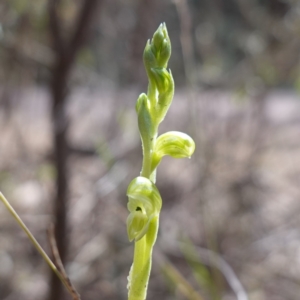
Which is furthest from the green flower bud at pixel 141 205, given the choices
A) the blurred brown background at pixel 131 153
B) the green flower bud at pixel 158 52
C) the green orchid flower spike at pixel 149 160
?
the blurred brown background at pixel 131 153

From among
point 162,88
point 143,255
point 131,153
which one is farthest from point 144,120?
point 131,153

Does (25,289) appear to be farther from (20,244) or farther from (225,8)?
(225,8)

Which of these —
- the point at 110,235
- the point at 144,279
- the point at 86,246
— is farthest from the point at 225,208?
the point at 144,279

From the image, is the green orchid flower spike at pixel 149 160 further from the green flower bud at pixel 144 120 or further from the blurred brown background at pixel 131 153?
the blurred brown background at pixel 131 153

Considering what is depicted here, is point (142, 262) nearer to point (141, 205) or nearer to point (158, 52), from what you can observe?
point (141, 205)

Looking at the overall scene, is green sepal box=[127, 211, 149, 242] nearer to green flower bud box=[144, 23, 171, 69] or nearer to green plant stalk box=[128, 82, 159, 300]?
green plant stalk box=[128, 82, 159, 300]
